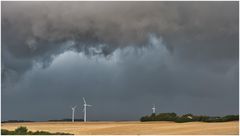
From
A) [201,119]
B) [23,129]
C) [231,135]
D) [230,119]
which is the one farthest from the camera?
[201,119]

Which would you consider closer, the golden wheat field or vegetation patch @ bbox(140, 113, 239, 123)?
the golden wheat field

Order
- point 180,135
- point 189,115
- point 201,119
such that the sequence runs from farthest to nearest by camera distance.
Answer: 1. point 189,115
2. point 201,119
3. point 180,135

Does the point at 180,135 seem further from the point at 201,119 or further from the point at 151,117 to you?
the point at 151,117

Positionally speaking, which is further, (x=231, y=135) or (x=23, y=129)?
(x=23, y=129)

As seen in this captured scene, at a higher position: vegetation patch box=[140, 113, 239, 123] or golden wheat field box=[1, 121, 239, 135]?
vegetation patch box=[140, 113, 239, 123]

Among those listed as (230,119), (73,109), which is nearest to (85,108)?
(73,109)

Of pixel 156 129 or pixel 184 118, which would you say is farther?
pixel 184 118

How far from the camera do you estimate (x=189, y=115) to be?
114438 mm

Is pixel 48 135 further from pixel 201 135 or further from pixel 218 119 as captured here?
pixel 218 119

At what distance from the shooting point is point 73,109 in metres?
109

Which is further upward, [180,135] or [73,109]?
[73,109]

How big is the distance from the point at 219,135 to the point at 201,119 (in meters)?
51.9

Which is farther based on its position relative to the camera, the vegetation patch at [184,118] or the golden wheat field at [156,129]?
the vegetation patch at [184,118]

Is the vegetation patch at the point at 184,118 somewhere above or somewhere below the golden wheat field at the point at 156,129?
above
